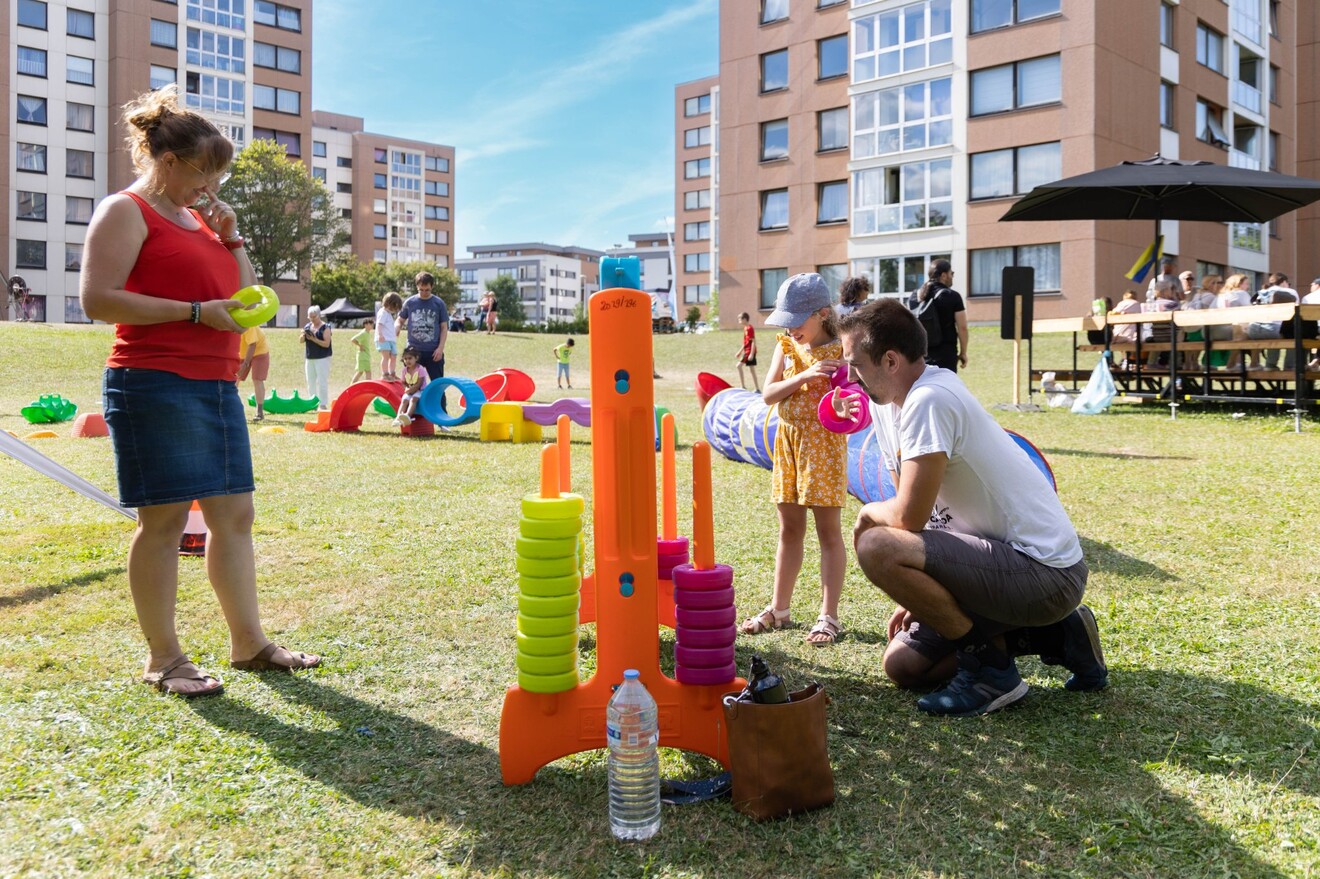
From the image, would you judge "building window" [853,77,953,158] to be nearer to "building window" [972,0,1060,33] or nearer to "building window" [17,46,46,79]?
"building window" [972,0,1060,33]

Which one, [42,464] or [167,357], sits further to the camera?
[42,464]

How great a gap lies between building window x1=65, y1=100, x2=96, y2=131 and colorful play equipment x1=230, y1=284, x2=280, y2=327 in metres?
59.6

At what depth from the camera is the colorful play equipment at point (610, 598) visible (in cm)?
280

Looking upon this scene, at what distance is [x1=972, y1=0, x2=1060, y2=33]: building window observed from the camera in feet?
96.7

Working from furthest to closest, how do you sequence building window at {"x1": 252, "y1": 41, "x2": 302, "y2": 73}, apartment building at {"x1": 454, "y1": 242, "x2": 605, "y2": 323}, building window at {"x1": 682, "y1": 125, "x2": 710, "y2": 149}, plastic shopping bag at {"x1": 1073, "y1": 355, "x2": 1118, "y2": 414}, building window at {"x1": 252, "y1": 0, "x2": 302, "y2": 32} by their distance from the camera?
apartment building at {"x1": 454, "y1": 242, "x2": 605, "y2": 323}
building window at {"x1": 682, "y1": 125, "x2": 710, "y2": 149}
building window at {"x1": 252, "y1": 0, "x2": 302, "y2": 32}
building window at {"x1": 252, "y1": 41, "x2": 302, "y2": 73}
plastic shopping bag at {"x1": 1073, "y1": 355, "x2": 1118, "y2": 414}

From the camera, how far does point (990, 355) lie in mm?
25141

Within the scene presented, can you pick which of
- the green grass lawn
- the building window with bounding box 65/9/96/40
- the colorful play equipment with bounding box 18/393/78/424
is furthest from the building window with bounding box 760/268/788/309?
the building window with bounding box 65/9/96/40

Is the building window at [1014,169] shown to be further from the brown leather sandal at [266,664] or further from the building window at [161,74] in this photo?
the building window at [161,74]

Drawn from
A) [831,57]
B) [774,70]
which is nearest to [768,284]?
[774,70]

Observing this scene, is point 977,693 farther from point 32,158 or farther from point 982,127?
point 32,158

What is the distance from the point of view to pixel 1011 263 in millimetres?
30500

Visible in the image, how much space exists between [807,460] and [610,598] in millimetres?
1614

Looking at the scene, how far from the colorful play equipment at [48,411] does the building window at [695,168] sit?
7675 centimetres

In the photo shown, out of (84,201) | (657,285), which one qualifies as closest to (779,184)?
(84,201)
